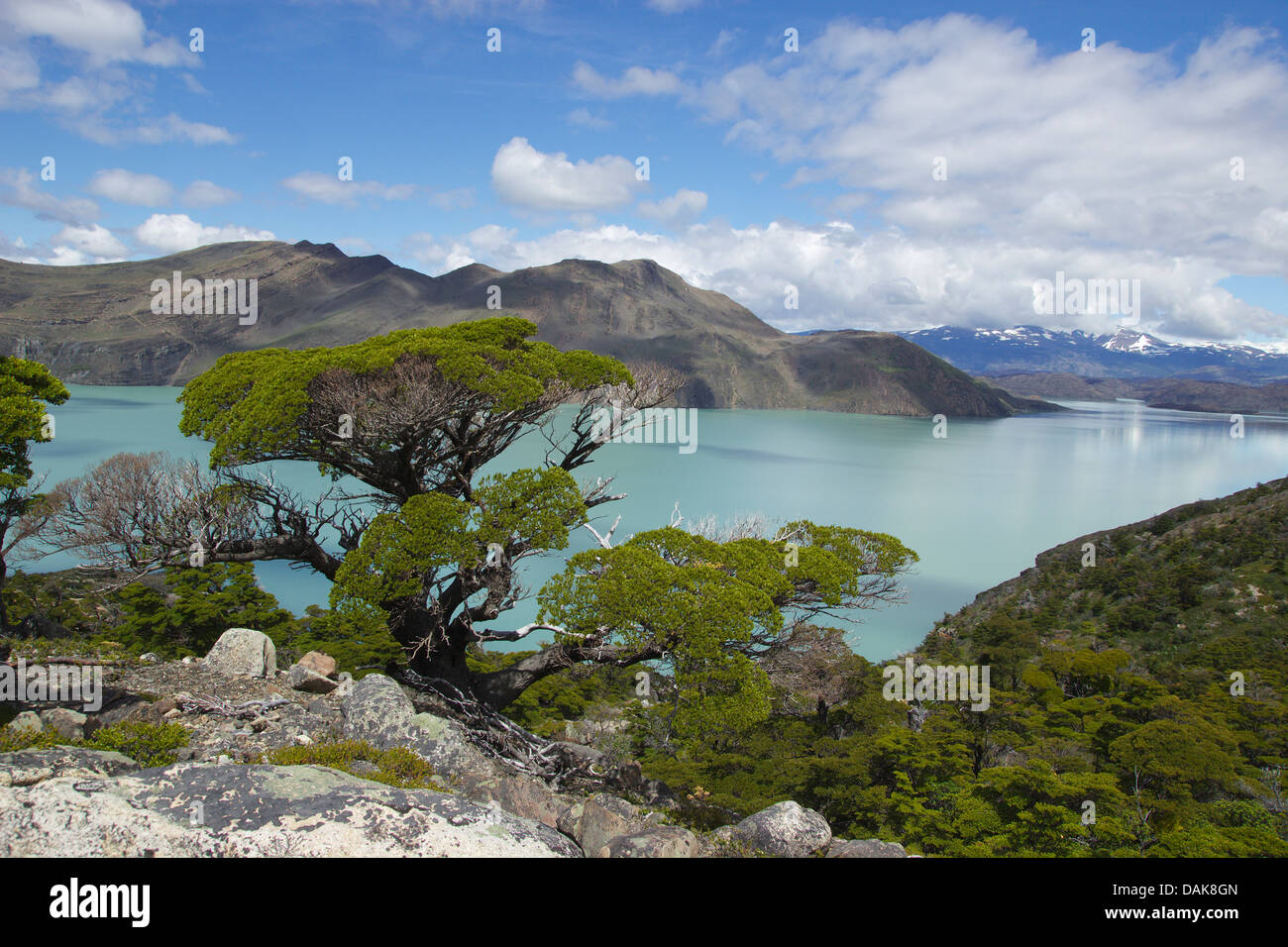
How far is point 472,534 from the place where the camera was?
11.3 m

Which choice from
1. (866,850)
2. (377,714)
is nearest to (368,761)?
(377,714)

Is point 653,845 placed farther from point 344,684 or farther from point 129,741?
point 344,684

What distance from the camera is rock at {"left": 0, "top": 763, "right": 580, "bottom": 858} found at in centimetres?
438

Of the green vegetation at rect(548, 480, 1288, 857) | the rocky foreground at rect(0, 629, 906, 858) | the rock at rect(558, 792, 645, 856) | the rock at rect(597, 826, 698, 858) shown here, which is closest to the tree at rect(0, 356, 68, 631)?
the rocky foreground at rect(0, 629, 906, 858)

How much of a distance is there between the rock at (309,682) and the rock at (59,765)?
16.4 feet

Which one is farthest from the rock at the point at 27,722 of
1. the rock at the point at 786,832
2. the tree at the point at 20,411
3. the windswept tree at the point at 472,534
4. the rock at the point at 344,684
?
the rock at the point at 786,832

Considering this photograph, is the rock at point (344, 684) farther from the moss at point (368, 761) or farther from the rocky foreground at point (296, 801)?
the moss at point (368, 761)

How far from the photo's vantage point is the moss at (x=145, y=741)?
6922 mm

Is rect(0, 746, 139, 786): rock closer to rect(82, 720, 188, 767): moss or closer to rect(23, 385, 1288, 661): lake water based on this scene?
rect(82, 720, 188, 767): moss

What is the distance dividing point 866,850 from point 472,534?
7187mm
